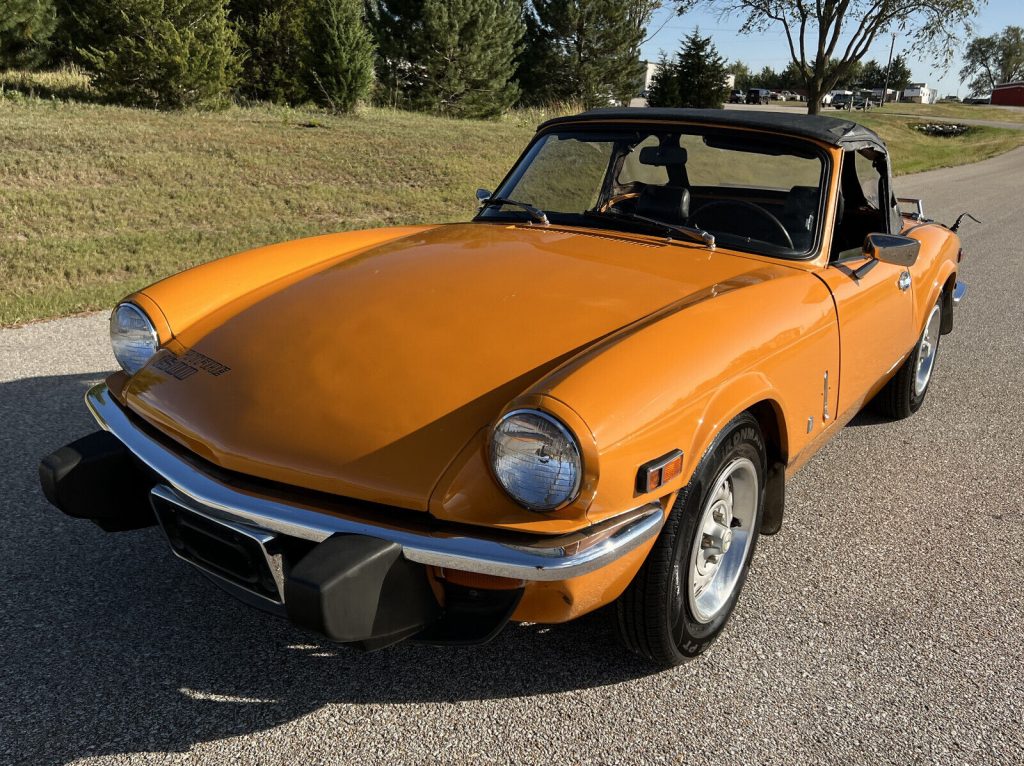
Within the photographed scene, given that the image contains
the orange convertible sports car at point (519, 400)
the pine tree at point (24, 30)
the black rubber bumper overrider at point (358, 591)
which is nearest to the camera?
the black rubber bumper overrider at point (358, 591)

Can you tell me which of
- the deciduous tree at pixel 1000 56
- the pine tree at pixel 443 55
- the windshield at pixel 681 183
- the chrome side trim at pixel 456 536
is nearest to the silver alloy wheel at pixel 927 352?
the windshield at pixel 681 183

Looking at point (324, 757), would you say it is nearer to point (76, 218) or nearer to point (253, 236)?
point (253, 236)

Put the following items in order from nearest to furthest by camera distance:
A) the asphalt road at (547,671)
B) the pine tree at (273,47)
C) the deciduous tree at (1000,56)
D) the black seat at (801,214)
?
the asphalt road at (547,671)
the black seat at (801,214)
the pine tree at (273,47)
the deciduous tree at (1000,56)

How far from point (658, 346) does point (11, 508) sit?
250cm

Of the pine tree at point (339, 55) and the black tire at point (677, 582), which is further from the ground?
the pine tree at point (339, 55)

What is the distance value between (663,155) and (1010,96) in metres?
93.4

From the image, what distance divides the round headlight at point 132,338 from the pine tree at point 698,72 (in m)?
27.6

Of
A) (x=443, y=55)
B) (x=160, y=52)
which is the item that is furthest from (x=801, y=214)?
(x=443, y=55)

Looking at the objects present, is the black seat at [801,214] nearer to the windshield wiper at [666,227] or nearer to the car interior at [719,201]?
the car interior at [719,201]

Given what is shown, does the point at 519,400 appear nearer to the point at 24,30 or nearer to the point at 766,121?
the point at 766,121

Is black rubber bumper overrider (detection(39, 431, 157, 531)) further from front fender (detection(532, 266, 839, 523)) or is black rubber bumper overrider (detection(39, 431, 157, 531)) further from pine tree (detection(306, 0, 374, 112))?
pine tree (detection(306, 0, 374, 112))

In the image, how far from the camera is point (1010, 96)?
7962cm

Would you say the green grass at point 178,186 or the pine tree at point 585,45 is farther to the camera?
the pine tree at point 585,45

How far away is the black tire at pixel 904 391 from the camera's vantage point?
4.12 meters
